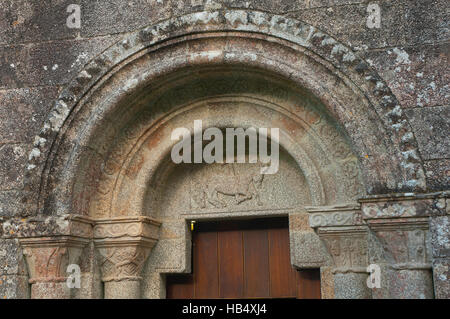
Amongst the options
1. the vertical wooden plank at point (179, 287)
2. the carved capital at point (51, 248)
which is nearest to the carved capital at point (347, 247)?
the vertical wooden plank at point (179, 287)

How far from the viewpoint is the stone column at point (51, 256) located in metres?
4.39

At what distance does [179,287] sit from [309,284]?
1056 mm

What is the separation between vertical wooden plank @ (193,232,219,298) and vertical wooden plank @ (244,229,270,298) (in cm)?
25

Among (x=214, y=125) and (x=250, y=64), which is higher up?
(x=250, y=64)

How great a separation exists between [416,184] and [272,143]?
1255 millimetres

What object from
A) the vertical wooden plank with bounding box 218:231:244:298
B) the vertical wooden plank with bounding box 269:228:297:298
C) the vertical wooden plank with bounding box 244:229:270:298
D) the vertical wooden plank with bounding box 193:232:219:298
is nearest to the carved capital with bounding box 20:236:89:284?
the vertical wooden plank with bounding box 193:232:219:298

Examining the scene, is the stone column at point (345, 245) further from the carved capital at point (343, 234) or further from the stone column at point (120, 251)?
the stone column at point (120, 251)

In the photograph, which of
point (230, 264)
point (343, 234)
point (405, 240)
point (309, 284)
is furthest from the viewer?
point (230, 264)

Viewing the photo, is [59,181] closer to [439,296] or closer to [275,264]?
[275,264]

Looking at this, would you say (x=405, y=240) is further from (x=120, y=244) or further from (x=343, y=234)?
(x=120, y=244)

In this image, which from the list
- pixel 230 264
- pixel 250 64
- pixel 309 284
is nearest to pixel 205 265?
pixel 230 264

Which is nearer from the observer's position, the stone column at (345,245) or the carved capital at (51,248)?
the stone column at (345,245)

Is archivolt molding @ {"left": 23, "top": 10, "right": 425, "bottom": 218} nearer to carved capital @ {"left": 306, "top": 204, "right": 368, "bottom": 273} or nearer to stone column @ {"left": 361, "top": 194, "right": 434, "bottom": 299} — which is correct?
stone column @ {"left": 361, "top": 194, "right": 434, "bottom": 299}

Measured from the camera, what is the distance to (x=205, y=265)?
495cm
